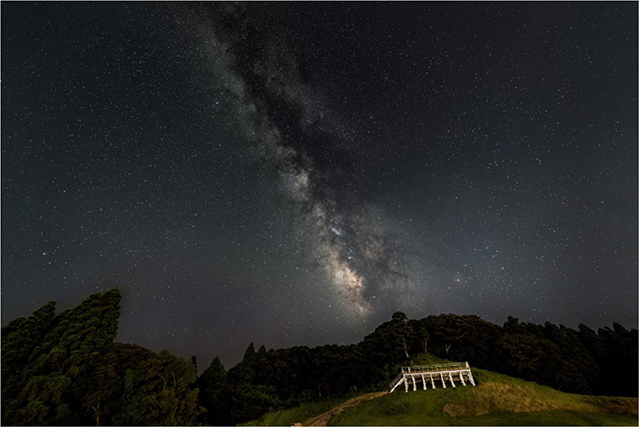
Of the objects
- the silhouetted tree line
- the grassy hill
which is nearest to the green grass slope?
the grassy hill

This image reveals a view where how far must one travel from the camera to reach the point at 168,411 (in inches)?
1373

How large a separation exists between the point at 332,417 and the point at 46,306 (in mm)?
32234

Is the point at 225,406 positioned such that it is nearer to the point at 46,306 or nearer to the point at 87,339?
the point at 87,339

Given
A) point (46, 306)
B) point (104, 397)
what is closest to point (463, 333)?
point (104, 397)

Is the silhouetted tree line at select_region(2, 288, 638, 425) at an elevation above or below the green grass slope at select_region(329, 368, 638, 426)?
above

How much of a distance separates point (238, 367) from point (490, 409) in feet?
139

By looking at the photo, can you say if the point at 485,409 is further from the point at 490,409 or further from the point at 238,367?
the point at 238,367

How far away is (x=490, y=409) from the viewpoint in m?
27.1

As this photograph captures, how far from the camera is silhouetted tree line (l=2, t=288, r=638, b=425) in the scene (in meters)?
30.9

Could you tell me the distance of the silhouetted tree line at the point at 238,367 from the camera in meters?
30.9

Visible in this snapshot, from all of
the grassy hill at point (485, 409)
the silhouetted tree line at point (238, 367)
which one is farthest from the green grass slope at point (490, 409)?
the silhouetted tree line at point (238, 367)

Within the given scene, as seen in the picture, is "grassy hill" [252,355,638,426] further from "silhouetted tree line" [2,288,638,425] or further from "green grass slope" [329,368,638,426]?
"silhouetted tree line" [2,288,638,425]

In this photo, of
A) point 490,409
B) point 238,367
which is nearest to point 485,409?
point 490,409

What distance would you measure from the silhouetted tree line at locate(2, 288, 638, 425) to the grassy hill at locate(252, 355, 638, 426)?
12.9m
